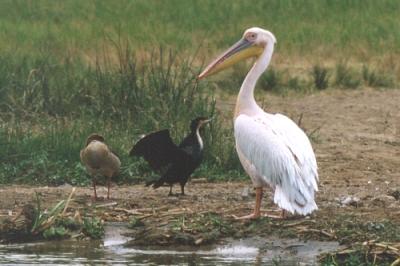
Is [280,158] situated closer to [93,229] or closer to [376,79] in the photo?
[93,229]

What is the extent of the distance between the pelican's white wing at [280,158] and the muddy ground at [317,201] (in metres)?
0.27

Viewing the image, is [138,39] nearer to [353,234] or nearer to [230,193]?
[230,193]

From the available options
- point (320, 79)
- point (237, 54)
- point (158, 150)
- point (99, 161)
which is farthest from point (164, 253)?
point (320, 79)

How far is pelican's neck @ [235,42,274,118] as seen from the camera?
10398mm

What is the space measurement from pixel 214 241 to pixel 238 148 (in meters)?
1.00

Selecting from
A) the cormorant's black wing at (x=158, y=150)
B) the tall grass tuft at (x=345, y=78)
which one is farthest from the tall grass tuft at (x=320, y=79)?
the cormorant's black wing at (x=158, y=150)

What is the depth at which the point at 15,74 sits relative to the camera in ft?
47.6

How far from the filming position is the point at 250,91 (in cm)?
1053

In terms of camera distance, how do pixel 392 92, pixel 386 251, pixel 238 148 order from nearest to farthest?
1. pixel 386 251
2. pixel 238 148
3. pixel 392 92

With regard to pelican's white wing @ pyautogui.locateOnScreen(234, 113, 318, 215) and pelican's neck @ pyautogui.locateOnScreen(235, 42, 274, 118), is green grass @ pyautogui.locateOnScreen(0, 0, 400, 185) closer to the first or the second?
pelican's neck @ pyautogui.locateOnScreen(235, 42, 274, 118)

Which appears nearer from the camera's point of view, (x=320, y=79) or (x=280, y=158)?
(x=280, y=158)

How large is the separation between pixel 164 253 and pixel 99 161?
5.74 ft

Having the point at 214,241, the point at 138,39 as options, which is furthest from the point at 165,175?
the point at 138,39

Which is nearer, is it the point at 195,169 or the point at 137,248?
the point at 137,248
